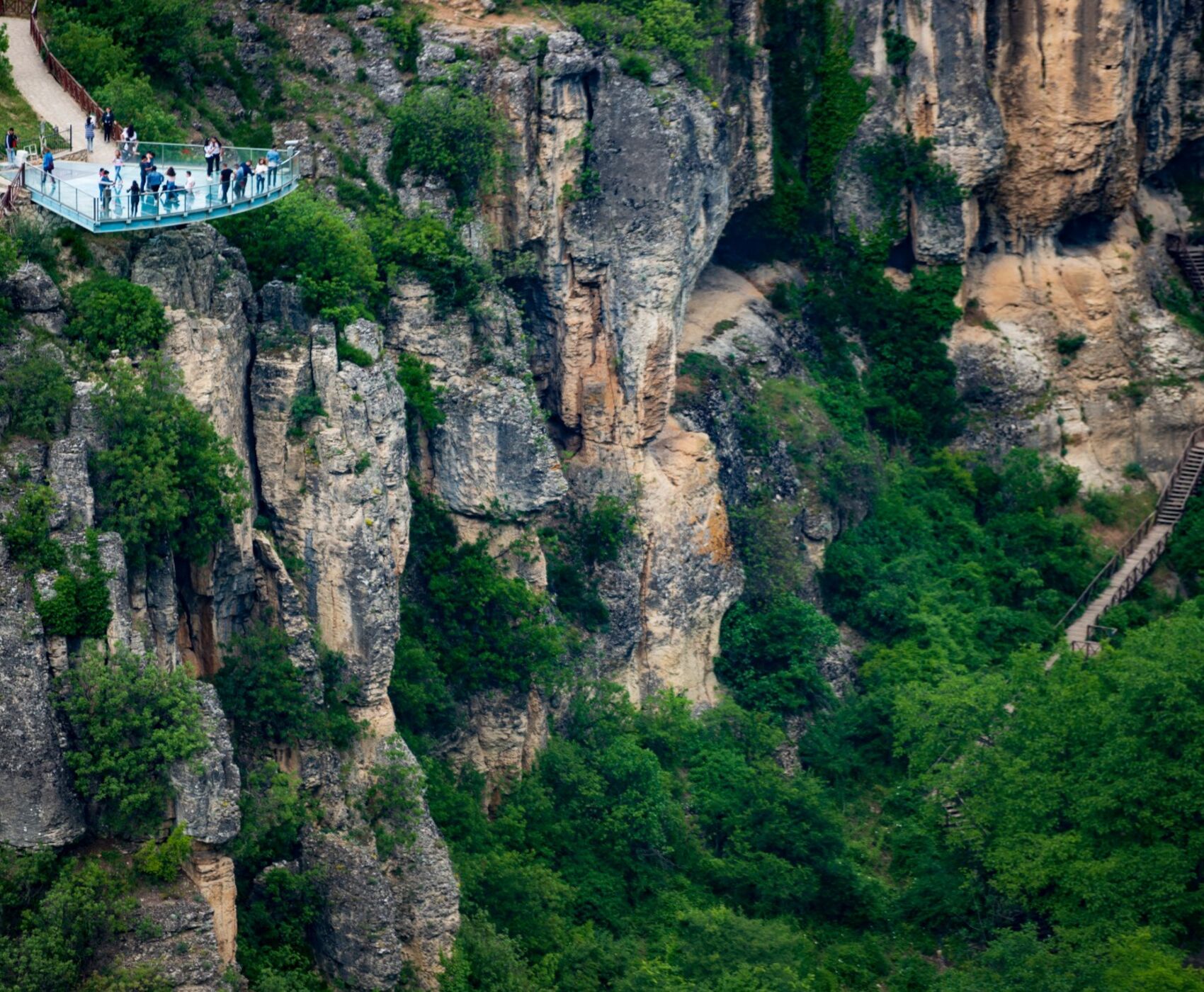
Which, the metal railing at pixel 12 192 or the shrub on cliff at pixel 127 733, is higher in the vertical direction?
the metal railing at pixel 12 192

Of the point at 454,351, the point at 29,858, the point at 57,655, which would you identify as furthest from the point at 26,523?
the point at 454,351

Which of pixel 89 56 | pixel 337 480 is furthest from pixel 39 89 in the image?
pixel 337 480

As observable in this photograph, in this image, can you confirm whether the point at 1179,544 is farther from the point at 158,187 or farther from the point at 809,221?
the point at 158,187

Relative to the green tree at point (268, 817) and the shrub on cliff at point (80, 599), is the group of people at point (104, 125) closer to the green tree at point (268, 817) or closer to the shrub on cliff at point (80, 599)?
the shrub on cliff at point (80, 599)

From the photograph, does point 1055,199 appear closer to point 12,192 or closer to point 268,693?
point 268,693

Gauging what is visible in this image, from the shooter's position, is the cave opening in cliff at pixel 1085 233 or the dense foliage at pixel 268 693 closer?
the dense foliage at pixel 268 693

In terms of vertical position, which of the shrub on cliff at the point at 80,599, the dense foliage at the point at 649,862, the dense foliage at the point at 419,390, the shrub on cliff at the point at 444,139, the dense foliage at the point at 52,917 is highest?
the shrub on cliff at the point at 444,139

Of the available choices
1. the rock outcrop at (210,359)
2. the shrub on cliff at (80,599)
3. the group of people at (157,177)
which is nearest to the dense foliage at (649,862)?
the rock outcrop at (210,359)
